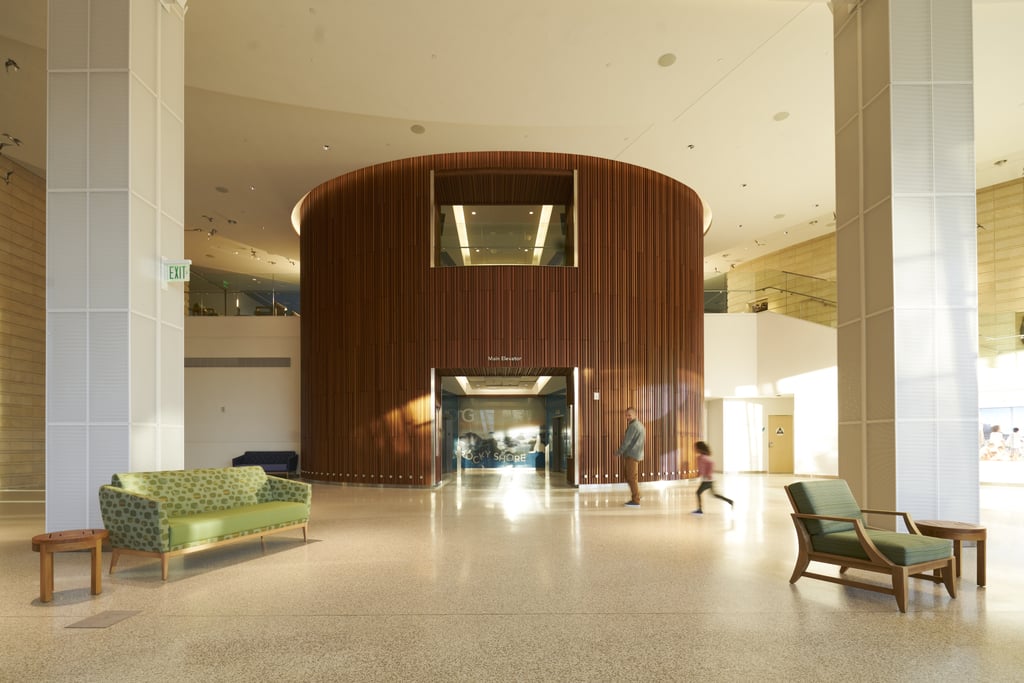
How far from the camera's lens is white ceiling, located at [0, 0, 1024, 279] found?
9352 mm

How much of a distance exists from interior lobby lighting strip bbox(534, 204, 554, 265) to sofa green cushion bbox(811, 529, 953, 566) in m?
9.30

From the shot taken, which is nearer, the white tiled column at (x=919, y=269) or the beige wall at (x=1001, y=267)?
the white tiled column at (x=919, y=269)

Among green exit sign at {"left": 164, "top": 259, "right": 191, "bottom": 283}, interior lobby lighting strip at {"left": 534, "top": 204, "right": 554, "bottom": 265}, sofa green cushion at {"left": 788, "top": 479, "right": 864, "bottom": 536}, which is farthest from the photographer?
interior lobby lighting strip at {"left": 534, "top": 204, "right": 554, "bottom": 265}

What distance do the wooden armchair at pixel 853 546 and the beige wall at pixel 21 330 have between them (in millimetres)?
15104

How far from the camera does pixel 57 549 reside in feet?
16.7

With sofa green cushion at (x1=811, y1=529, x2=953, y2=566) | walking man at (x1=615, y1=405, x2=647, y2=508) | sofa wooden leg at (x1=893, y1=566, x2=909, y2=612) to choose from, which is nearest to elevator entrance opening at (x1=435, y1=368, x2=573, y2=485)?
walking man at (x1=615, y1=405, x2=647, y2=508)

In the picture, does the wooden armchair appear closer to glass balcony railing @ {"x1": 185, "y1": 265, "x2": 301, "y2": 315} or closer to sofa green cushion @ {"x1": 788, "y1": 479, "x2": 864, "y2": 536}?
sofa green cushion @ {"x1": 788, "y1": 479, "x2": 864, "y2": 536}

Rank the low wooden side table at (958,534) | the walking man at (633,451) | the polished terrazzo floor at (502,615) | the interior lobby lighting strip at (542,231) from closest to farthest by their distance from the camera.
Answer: the polished terrazzo floor at (502,615) → the low wooden side table at (958,534) → the walking man at (633,451) → the interior lobby lighting strip at (542,231)

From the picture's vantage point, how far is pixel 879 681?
3459 mm

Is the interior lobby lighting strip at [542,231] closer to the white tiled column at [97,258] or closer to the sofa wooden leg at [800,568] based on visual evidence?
the white tiled column at [97,258]

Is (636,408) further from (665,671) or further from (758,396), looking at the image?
(665,671)

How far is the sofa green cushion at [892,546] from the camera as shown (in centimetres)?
484

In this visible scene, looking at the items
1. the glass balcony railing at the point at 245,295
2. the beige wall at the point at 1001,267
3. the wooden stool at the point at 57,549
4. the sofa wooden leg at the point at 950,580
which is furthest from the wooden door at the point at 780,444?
the wooden stool at the point at 57,549

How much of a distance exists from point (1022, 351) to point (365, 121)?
49.6ft
